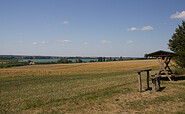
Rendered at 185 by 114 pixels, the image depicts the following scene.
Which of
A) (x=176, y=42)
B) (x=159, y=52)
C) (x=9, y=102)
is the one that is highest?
(x=176, y=42)

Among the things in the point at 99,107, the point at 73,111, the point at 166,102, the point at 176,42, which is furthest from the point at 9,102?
the point at 176,42

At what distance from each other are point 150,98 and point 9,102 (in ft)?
25.8

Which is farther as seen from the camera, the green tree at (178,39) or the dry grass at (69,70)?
the dry grass at (69,70)

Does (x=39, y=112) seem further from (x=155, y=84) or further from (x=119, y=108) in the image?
(x=155, y=84)

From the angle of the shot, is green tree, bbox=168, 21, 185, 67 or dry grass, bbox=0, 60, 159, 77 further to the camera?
A: dry grass, bbox=0, 60, 159, 77

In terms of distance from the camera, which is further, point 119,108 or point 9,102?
point 9,102

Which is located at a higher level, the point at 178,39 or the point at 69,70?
the point at 178,39

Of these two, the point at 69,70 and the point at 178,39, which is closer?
the point at 178,39

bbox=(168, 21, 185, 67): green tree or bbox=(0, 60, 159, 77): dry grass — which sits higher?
bbox=(168, 21, 185, 67): green tree

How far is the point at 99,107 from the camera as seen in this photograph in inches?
297

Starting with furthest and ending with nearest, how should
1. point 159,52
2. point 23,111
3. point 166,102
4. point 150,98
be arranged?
point 159,52
point 150,98
point 166,102
point 23,111

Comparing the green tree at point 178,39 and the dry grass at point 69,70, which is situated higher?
the green tree at point 178,39

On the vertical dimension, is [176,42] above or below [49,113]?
above

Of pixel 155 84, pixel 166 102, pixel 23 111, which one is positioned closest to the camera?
pixel 23 111
